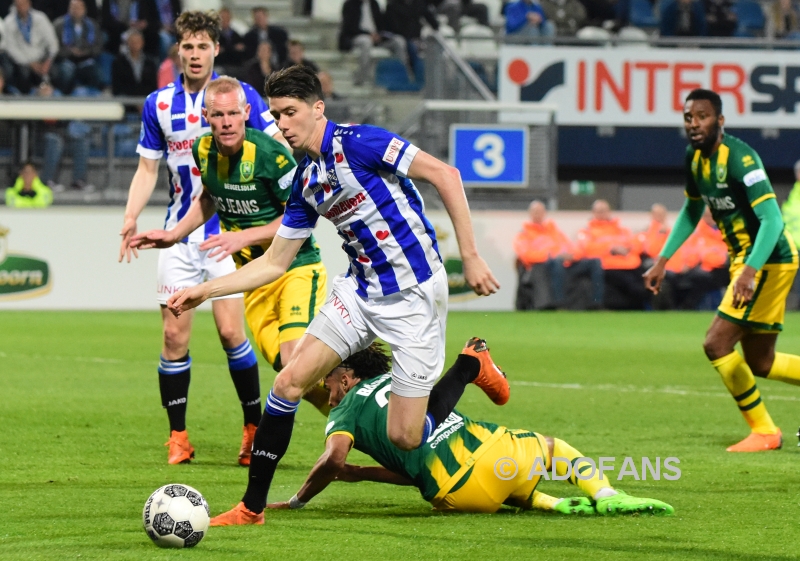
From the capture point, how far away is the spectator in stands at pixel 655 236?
62.3ft

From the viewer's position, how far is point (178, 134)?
299 inches

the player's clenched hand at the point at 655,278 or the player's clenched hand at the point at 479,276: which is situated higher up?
the player's clenched hand at the point at 479,276

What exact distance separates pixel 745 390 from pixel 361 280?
3.50 m

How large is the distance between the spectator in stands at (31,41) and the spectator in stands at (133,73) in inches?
45.7

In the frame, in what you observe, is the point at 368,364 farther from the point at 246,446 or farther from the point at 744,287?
the point at 744,287

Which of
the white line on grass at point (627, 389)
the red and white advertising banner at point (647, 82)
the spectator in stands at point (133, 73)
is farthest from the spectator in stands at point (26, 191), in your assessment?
the white line on grass at point (627, 389)

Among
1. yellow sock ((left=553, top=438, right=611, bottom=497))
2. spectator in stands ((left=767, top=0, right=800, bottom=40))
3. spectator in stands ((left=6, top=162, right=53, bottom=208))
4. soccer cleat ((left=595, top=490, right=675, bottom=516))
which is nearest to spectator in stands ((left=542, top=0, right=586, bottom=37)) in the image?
spectator in stands ((left=767, top=0, right=800, bottom=40))

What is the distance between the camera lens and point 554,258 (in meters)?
18.8

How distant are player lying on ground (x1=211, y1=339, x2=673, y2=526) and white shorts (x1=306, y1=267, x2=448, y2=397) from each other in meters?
0.25

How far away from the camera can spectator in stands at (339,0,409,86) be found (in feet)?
73.3

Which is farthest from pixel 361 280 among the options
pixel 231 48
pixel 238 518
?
pixel 231 48

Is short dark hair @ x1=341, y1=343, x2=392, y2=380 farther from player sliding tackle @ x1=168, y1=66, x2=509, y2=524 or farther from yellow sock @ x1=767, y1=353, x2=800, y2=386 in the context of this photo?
yellow sock @ x1=767, y1=353, x2=800, y2=386

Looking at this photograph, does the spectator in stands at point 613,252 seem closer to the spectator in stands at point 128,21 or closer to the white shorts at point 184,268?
the spectator in stands at point 128,21

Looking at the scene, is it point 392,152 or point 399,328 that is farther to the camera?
point 399,328
